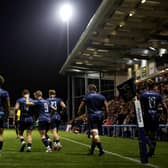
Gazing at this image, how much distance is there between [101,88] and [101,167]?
35.5m

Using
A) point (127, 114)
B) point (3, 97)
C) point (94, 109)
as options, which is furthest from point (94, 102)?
point (127, 114)

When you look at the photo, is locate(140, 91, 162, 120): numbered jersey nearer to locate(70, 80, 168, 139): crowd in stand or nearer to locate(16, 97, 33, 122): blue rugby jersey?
locate(16, 97, 33, 122): blue rugby jersey

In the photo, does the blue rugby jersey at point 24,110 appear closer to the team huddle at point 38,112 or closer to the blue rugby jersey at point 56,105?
the team huddle at point 38,112

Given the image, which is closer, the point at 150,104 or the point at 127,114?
the point at 150,104

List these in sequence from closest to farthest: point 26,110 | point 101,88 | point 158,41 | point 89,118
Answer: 1. point 89,118
2. point 26,110
3. point 158,41
4. point 101,88

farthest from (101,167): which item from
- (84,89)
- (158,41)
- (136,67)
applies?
(84,89)

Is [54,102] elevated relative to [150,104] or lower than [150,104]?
elevated

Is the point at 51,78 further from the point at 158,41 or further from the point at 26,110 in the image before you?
the point at 26,110

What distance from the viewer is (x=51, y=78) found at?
66.2 m

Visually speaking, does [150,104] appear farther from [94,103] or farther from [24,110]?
[24,110]

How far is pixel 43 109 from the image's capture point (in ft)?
46.8

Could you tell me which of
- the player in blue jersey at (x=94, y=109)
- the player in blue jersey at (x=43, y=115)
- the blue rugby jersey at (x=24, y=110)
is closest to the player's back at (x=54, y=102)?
the player in blue jersey at (x=43, y=115)

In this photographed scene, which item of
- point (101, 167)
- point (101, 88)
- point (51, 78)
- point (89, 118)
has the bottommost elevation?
point (101, 167)

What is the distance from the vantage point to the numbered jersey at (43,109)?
14.2 metres
